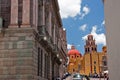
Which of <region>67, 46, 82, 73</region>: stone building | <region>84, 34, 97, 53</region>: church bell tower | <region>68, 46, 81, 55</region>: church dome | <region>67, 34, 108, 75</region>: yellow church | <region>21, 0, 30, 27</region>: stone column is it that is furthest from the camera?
<region>68, 46, 81, 55</region>: church dome

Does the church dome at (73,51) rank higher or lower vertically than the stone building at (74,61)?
higher

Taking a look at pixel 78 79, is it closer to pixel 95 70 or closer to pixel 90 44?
pixel 95 70

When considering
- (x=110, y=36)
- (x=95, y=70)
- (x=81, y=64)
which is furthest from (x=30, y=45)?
(x=81, y=64)

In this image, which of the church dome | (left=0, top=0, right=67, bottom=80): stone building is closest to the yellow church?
the church dome

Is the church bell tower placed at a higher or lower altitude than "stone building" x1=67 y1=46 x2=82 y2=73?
higher

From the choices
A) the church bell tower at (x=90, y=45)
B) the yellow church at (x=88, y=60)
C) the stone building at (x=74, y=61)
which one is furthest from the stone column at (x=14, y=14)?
the church bell tower at (x=90, y=45)

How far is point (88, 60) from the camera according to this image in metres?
99.2

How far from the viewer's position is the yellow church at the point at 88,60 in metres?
95.7

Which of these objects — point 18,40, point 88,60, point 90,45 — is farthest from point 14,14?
point 90,45

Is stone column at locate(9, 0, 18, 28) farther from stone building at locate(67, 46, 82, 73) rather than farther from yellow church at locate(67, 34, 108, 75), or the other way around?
stone building at locate(67, 46, 82, 73)

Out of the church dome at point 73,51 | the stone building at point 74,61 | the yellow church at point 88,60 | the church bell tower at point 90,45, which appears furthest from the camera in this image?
the church dome at point 73,51

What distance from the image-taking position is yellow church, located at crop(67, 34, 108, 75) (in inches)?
3767

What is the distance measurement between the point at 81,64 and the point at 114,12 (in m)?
102

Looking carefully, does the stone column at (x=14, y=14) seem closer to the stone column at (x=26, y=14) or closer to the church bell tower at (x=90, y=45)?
the stone column at (x=26, y=14)
